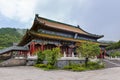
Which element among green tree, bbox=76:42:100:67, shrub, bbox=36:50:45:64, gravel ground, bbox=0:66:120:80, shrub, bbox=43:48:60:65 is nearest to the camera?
gravel ground, bbox=0:66:120:80

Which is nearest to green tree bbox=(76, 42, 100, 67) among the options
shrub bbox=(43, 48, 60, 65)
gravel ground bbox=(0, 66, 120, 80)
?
shrub bbox=(43, 48, 60, 65)

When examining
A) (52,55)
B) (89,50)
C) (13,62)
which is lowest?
(13,62)

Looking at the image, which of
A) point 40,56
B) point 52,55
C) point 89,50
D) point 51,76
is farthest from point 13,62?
point 51,76

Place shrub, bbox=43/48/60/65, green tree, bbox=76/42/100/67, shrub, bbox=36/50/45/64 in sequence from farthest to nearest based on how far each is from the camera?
green tree, bbox=76/42/100/67
shrub, bbox=36/50/45/64
shrub, bbox=43/48/60/65

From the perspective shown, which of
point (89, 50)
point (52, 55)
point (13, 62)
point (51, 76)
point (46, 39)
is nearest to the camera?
point (51, 76)

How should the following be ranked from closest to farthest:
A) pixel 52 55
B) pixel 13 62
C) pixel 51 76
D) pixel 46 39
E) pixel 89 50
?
pixel 51 76, pixel 52 55, pixel 89 50, pixel 13 62, pixel 46 39

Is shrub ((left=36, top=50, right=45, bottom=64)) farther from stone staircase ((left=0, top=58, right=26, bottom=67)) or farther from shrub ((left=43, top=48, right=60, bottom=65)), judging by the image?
stone staircase ((left=0, top=58, right=26, bottom=67))

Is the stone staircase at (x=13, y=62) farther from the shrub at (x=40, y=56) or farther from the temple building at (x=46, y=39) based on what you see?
the shrub at (x=40, y=56)

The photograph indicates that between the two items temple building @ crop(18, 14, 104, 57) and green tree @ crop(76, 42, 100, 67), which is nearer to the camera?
green tree @ crop(76, 42, 100, 67)

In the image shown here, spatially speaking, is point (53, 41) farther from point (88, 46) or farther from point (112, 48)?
point (112, 48)

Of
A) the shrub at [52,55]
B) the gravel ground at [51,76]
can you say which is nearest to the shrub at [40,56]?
the shrub at [52,55]

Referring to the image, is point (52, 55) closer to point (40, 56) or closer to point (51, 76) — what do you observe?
point (40, 56)

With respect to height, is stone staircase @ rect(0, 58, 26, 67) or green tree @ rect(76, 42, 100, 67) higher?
green tree @ rect(76, 42, 100, 67)

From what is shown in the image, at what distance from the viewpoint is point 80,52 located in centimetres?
2722
